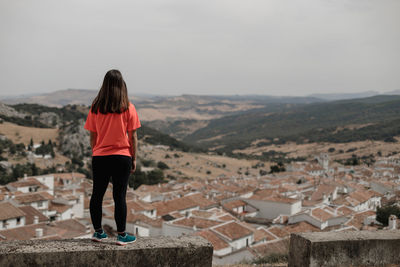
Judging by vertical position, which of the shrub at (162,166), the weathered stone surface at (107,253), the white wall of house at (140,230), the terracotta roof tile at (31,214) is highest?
the weathered stone surface at (107,253)

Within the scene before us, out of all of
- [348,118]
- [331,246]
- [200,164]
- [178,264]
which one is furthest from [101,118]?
[348,118]

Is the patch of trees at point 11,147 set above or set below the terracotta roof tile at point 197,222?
below

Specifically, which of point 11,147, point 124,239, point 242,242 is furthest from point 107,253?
point 11,147

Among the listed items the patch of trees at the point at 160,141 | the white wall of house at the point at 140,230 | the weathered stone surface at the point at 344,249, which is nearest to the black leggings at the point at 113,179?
the weathered stone surface at the point at 344,249

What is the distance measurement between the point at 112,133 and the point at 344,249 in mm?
3515

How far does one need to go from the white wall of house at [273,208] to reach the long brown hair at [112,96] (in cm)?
2879

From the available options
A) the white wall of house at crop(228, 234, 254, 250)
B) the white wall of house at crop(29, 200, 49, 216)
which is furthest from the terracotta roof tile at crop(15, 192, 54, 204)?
the white wall of house at crop(228, 234, 254, 250)

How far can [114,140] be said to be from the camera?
13.9ft

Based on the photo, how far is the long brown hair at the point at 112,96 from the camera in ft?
13.9

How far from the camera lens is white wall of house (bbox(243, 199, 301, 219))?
31.4 metres

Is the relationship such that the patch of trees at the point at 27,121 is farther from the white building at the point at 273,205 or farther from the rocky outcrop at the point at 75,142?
the white building at the point at 273,205

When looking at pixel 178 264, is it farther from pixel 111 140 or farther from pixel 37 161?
pixel 37 161

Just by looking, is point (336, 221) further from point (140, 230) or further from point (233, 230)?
point (140, 230)

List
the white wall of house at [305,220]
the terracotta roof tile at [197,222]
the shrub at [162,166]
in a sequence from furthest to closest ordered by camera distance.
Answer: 1. the shrub at [162,166]
2. the white wall of house at [305,220]
3. the terracotta roof tile at [197,222]
